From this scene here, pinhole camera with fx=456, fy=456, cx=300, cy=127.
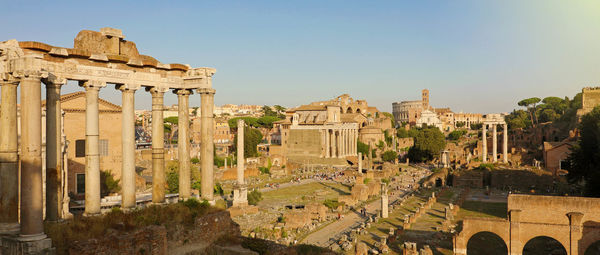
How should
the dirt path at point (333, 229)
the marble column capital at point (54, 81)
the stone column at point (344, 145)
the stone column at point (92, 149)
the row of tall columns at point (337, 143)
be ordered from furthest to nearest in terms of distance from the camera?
the stone column at point (344, 145) < the row of tall columns at point (337, 143) < the dirt path at point (333, 229) < the stone column at point (92, 149) < the marble column capital at point (54, 81)

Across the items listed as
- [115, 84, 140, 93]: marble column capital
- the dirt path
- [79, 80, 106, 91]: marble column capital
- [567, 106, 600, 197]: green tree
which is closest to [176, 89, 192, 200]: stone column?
[115, 84, 140, 93]: marble column capital

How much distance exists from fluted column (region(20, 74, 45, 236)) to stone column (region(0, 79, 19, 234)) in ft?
0.88

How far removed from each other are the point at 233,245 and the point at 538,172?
40.4 metres

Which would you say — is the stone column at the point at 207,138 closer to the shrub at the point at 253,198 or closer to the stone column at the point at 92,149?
the stone column at the point at 92,149

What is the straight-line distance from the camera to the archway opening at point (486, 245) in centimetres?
2070

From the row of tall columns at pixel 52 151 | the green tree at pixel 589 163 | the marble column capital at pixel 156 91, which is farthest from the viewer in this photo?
the green tree at pixel 589 163

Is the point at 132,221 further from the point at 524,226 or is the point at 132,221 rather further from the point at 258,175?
the point at 258,175

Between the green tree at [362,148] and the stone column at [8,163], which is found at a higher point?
the stone column at [8,163]

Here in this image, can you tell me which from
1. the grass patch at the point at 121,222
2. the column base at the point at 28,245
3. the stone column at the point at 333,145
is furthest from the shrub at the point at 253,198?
the stone column at the point at 333,145

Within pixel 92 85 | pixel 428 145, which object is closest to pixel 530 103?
pixel 428 145

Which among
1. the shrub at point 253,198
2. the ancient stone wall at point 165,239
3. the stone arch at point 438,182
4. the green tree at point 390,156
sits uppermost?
the ancient stone wall at point 165,239

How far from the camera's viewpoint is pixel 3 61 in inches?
368

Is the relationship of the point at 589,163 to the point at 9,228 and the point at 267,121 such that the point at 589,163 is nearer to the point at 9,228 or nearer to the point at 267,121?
the point at 9,228

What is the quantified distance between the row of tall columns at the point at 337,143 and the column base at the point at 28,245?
204ft
